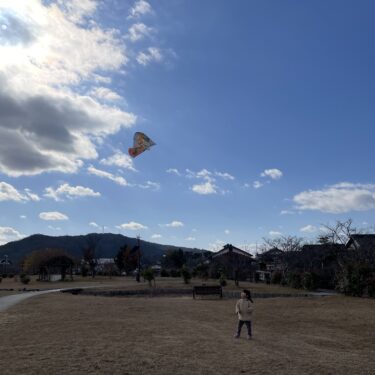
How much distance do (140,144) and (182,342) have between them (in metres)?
11.0

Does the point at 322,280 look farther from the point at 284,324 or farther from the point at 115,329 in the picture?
the point at 115,329

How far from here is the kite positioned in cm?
1956

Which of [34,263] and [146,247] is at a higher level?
[146,247]

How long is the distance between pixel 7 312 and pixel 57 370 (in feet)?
36.0

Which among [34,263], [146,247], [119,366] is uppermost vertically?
[146,247]

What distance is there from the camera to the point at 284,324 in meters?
14.4

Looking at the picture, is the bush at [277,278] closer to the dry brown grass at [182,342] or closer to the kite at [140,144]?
the dry brown grass at [182,342]

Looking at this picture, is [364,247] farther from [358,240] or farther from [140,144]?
[140,144]

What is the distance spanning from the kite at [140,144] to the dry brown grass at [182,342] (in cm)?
640

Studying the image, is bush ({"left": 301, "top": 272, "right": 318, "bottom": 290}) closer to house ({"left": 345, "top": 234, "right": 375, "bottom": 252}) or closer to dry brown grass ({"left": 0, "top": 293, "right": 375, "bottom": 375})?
house ({"left": 345, "top": 234, "right": 375, "bottom": 252})

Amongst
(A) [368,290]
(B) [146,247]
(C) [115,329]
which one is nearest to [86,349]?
(C) [115,329]

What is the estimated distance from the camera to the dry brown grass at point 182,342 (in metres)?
8.06

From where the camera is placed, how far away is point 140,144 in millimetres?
20000

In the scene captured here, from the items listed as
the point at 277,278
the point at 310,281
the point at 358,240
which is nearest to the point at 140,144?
the point at 310,281
